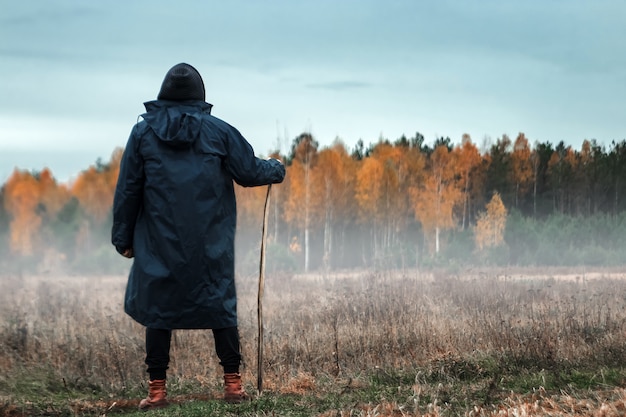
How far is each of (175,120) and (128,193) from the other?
0.63m

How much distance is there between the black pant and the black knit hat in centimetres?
173

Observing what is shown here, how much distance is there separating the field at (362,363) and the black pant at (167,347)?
1.10ft

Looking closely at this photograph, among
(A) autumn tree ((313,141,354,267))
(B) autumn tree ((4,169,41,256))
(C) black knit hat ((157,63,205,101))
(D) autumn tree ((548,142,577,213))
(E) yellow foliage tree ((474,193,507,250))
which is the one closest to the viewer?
(C) black knit hat ((157,63,205,101))

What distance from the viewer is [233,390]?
6422mm

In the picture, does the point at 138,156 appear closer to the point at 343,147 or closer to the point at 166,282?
the point at 166,282

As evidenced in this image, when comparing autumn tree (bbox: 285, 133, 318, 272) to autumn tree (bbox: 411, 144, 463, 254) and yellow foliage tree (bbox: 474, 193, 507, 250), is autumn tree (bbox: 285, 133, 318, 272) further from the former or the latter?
yellow foliage tree (bbox: 474, 193, 507, 250)

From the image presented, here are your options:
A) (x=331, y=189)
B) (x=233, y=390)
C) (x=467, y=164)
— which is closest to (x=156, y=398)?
(x=233, y=390)

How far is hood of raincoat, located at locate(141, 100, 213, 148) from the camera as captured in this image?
20.1 ft

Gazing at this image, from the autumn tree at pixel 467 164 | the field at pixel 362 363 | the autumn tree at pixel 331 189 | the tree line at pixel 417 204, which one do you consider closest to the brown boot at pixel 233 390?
the field at pixel 362 363

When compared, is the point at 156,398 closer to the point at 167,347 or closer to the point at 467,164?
the point at 167,347

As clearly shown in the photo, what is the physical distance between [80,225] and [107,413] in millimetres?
58314

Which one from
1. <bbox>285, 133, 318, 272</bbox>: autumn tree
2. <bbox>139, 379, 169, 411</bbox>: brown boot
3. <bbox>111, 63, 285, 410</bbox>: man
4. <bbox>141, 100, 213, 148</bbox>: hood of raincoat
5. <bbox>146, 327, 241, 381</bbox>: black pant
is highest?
<bbox>285, 133, 318, 272</bbox>: autumn tree

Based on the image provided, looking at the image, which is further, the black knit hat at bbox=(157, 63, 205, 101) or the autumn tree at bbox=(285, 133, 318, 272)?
the autumn tree at bbox=(285, 133, 318, 272)

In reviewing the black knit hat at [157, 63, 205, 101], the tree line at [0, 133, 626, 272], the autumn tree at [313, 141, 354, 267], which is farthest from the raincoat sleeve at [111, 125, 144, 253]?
the autumn tree at [313, 141, 354, 267]
